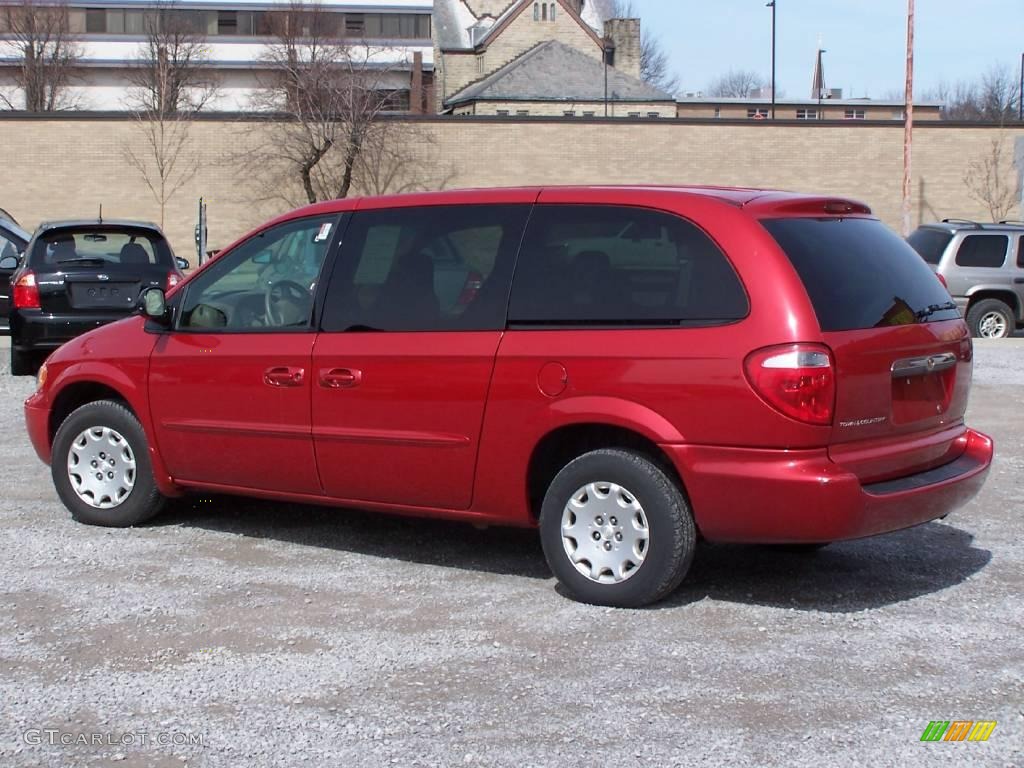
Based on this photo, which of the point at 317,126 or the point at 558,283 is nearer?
the point at 558,283

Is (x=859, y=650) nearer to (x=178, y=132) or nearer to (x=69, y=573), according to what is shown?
(x=69, y=573)

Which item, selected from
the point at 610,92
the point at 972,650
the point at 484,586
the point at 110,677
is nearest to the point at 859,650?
the point at 972,650

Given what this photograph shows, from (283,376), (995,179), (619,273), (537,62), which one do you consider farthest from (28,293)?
(537,62)

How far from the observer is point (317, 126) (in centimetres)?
4178

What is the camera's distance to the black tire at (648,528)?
17.3 feet

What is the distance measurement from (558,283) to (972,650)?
2.15 meters

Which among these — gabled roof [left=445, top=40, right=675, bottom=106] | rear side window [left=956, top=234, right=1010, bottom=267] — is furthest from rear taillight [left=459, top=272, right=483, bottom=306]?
gabled roof [left=445, top=40, right=675, bottom=106]

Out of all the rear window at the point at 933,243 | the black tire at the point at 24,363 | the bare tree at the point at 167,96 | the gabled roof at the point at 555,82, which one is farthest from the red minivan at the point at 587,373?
the gabled roof at the point at 555,82

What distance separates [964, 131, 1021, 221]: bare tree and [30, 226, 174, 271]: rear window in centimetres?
3355

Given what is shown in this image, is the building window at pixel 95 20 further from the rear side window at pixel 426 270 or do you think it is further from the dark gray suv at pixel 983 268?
the rear side window at pixel 426 270

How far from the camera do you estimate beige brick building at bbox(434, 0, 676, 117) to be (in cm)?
6475

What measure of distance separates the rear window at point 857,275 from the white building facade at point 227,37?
64.6 metres

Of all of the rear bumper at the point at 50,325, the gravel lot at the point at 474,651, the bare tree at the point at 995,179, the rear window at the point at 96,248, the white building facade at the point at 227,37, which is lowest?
the gravel lot at the point at 474,651

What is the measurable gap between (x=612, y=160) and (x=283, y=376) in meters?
35.5
